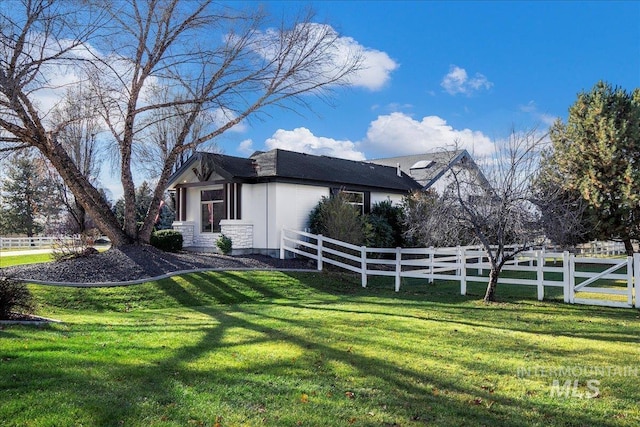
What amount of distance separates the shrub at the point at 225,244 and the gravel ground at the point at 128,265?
3.55 ft

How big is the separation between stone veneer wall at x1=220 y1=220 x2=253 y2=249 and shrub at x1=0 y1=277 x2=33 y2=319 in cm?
985

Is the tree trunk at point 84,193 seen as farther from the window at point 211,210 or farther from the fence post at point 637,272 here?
the fence post at point 637,272

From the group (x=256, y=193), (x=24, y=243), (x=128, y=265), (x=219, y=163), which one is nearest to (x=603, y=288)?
(x=256, y=193)

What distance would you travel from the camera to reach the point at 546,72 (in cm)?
1365

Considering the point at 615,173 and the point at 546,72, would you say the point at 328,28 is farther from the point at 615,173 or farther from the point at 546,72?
the point at 615,173

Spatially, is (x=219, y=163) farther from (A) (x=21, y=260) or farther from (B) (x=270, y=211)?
(A) (x=21, y=260)

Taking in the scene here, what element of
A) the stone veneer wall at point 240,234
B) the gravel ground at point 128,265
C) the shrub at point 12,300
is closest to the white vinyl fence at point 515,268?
the gravel ground at point 128,265

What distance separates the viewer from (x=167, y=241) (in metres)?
18.7

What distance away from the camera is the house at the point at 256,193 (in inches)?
688

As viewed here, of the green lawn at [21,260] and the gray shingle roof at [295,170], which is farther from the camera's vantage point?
the gray shingle roof at [295,170]

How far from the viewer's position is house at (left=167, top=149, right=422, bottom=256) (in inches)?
688

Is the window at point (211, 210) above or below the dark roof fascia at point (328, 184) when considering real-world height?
below

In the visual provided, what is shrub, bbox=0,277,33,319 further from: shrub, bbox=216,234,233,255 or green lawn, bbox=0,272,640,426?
shrub, bbox=216,234,233,255

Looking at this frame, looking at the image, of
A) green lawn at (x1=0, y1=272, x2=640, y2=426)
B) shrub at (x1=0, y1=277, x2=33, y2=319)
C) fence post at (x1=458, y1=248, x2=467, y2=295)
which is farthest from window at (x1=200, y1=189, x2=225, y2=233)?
shrub at (x1=0, y1=277, x2=33, y2=319)
